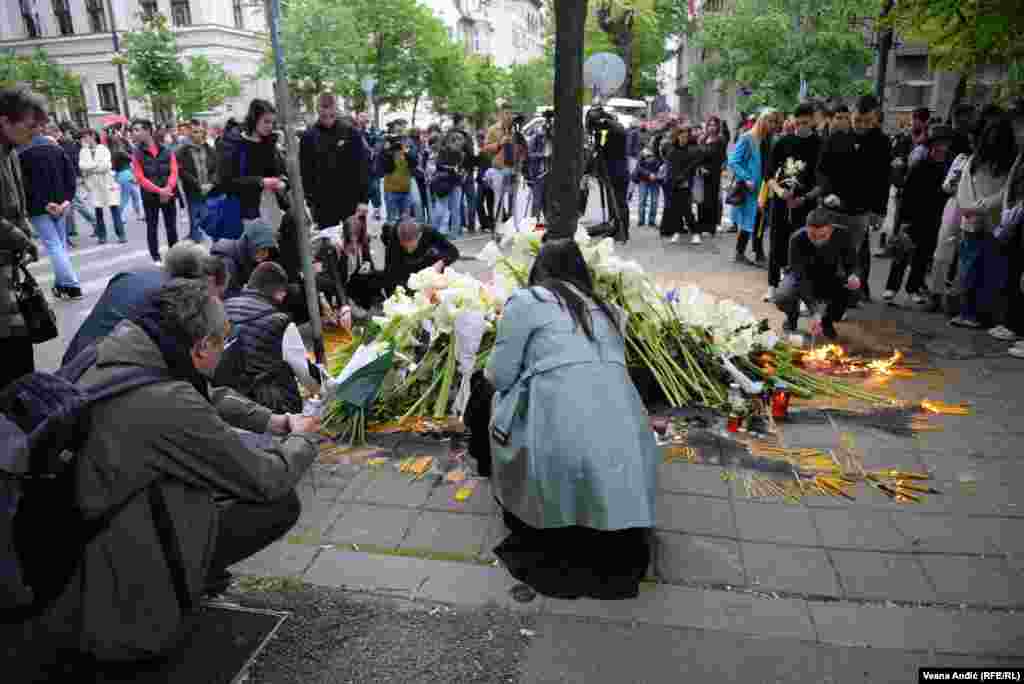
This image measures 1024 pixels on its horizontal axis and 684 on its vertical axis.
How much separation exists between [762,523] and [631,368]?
59.5 inches

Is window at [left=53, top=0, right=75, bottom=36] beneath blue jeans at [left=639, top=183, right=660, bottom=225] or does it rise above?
above

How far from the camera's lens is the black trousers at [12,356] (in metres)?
3.98

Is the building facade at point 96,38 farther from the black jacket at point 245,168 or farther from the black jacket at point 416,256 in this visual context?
the black jacket at point 416,256

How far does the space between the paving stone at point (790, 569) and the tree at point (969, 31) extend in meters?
4.54

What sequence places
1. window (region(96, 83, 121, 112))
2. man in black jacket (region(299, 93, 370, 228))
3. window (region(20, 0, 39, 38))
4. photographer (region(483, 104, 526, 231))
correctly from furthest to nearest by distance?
window (region(20, 0, 39, 38))
window (region(96, 83, 121, 112))
photographer (region(483, 104, 526, 231))
man in black jacket (region(299, 93, 370, 228))

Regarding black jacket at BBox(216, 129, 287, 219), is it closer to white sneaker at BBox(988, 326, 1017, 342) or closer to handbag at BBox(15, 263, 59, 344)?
handbag at BBox(15, 263, 59, 344)

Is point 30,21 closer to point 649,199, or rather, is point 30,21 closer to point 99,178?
point 99,178

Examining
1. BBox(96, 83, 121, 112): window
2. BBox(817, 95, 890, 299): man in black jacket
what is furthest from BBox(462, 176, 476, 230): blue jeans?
BBox(96, 83, 121, 112): window

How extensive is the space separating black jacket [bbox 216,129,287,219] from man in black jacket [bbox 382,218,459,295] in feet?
4.19

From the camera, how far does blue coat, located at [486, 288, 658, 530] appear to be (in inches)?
122

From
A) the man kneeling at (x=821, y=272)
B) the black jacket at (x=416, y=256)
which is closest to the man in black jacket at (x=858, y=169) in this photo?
the man kneeling at (x=821, y=272)

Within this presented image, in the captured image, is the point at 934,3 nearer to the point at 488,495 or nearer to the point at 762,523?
the point at 762,523

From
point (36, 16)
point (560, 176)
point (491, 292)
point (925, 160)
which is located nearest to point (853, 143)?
point (925, 160)

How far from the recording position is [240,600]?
3.18m
